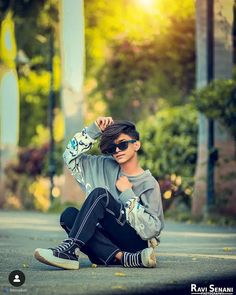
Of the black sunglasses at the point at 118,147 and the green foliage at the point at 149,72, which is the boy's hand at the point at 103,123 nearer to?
the black sunglasses at the point at 118,147

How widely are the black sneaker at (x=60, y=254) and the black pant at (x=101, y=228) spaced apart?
7cm

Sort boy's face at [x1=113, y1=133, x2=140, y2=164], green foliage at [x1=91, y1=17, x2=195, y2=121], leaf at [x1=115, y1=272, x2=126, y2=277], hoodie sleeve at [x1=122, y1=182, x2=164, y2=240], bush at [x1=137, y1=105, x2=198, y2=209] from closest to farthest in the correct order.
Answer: leaf at [x1=115, y1=272, x2=126, y2=277] → hoodie sleeve at [x1=122, y1=182, x2=164, y2=240] → boy's face at [x1=113, y1=133, x2=140, y2=164] → bush at [x1=137, y1=105, x2=198, y2=209] → green foliage at [x1=91, y1=17, x2=195, y2=121]

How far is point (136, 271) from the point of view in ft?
32.1

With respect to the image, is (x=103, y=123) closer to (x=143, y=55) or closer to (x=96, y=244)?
(x=96, y=244)

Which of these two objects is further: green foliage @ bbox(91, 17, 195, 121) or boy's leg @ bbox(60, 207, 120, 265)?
green foliage @ bbox(91, 17, 195, 121)

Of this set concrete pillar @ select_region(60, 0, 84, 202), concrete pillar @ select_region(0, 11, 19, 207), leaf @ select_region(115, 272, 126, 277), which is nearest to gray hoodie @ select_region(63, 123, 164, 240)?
leaf @ select_region(115, 272, 126, 277)

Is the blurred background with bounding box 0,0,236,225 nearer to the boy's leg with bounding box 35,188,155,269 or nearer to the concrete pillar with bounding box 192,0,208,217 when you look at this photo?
the concrete pillar with bounding box 192,0,208,217

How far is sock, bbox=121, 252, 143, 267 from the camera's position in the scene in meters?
10.0

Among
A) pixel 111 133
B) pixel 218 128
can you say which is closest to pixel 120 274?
pixel 111 133

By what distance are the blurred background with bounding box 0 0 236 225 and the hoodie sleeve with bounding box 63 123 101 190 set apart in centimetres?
1051

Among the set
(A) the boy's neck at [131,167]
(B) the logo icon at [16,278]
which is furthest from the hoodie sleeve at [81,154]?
(B) the logo icon at [16,278]

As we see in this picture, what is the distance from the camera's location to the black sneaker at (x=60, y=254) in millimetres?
9672

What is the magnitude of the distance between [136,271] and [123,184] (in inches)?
28.7

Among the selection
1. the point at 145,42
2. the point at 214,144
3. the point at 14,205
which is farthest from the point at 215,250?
the point at 14,205
